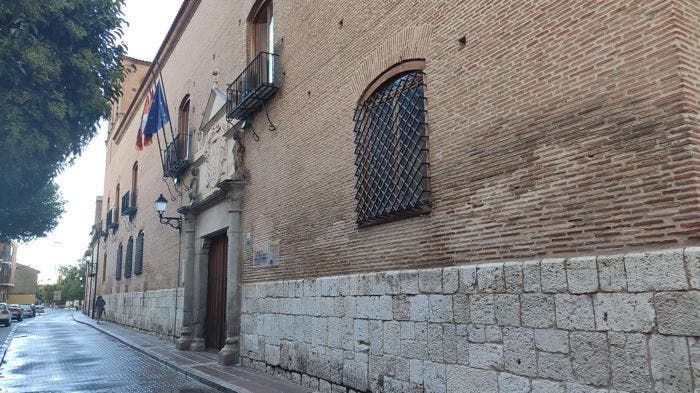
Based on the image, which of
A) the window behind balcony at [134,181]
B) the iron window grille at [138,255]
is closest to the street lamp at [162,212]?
the iron window grille at [138,255]

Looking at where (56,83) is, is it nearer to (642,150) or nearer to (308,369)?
(308,369)

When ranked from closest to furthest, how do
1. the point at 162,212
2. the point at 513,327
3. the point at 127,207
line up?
1. the point at 513,327
2. the point at 162,212
3. the point at 127,207

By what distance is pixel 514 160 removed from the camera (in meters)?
5.02

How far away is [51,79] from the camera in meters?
11.4

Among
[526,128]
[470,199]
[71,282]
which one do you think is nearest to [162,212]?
[470,199]

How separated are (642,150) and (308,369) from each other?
5.68 metres

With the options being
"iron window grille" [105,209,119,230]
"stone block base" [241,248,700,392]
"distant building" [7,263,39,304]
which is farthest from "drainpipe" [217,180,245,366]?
"distant building" [7,263,39,304]

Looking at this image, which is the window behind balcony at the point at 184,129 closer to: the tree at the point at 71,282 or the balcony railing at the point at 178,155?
the balcony railing at the point at 178,155

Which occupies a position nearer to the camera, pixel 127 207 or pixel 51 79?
pixel 51 79

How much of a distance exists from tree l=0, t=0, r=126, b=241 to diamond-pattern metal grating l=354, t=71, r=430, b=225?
7015 millimetres

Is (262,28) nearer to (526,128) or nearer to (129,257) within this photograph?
(526,128)

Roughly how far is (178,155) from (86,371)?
705 centimetres

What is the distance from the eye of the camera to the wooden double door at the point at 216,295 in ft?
41.0

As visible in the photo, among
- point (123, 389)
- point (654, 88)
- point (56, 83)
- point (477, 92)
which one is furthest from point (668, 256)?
point (56, 83)
